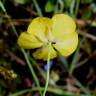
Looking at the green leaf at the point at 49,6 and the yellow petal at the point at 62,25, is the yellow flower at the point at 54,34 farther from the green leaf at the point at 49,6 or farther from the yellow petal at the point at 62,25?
the green leaf at the point at 49,6

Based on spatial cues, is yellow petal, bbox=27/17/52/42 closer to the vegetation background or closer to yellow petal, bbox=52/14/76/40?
yellow petal, bbox=52/14/76/40

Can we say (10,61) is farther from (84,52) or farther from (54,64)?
(84,52)

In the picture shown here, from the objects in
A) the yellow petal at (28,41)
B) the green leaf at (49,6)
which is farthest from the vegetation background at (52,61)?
the yellow petal at (28,41)

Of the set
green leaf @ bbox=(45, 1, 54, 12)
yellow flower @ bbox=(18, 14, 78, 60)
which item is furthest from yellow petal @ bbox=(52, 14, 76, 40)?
green leaf @ bbox=(45, 1, 54, 12)

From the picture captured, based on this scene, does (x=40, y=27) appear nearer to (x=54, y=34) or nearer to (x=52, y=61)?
(x=54, y=34)

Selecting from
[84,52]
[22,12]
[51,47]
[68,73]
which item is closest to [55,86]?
[68,73]

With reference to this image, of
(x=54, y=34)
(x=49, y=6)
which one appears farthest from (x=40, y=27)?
(x=49, y=6)
